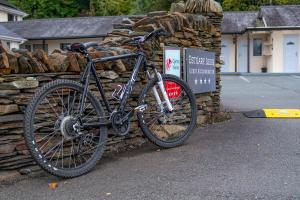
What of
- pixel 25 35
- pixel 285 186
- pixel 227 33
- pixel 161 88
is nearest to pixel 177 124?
pixel 161 88

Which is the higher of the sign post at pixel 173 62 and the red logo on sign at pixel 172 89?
the sign post at pixel 173 62

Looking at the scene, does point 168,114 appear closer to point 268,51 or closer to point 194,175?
point 194,175

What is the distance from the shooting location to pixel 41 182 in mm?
4477

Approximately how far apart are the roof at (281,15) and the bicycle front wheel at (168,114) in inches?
1020

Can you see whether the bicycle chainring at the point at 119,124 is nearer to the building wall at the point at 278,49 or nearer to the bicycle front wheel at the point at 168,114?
the bicycle front wheel at the point at 168,114

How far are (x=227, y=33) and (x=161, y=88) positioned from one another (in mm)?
27625

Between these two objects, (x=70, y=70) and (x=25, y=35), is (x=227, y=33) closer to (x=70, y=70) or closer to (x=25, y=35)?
(x=25, y=35)

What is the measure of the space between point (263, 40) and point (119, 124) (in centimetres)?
2966

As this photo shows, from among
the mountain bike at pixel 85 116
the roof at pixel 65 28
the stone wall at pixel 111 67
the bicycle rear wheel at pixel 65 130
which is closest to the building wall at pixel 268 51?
the roof at pixel 65 28

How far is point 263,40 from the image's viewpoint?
33.5 metres

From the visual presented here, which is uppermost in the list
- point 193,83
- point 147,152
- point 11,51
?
point 11,51

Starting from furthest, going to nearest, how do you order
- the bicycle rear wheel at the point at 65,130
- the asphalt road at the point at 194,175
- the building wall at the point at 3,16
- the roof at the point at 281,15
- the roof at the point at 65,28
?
the building wall at the point at 3,16, the roof at the point at 65,28, the roof at the point at 281,15, the bicycle rear wheel at the point at 65,130, the asphalt road at the point at 194,175

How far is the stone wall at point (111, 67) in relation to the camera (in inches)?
180

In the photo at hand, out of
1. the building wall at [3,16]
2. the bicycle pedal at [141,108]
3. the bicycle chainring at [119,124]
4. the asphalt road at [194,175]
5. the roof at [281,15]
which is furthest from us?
the building wall at [3,16]
